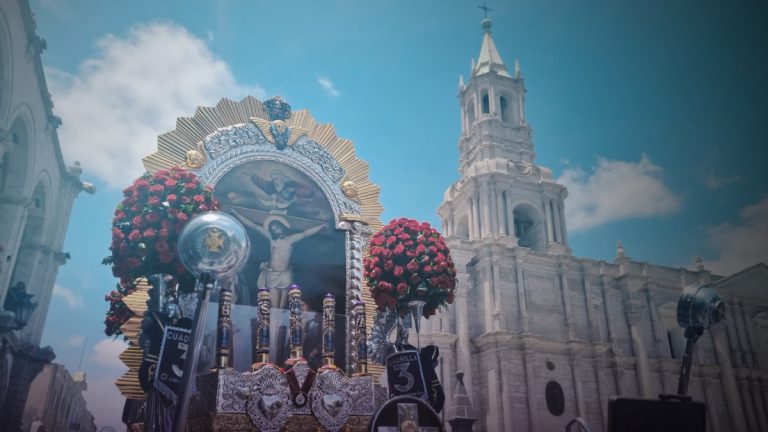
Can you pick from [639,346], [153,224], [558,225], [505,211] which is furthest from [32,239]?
[639,346]

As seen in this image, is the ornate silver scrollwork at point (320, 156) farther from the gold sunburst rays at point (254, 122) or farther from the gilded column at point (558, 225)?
the gilded column at point (558, 225)

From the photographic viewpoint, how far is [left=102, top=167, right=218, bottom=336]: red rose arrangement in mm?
7020

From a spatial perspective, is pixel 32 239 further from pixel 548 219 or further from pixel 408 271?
pixel 548 219

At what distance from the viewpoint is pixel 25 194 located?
11070 mm

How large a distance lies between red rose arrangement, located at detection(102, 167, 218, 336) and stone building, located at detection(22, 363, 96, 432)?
10.3 meters

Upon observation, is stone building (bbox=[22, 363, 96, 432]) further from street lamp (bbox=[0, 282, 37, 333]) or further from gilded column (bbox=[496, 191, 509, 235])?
gilded column (bbox=[496, 191, 509, 235])

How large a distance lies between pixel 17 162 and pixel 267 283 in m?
6.69

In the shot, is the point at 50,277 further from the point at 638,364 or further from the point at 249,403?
the point at 638,364

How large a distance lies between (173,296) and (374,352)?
11.1ft

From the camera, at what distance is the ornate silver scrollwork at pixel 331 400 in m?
6.83

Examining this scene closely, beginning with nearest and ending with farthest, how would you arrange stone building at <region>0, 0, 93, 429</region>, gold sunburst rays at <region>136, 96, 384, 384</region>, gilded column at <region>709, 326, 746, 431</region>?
gold sunburst rays at <region>136, 96, 384, 384</region>
stone building at <region>0, 0, 93, 429</region>
gilded column at <region>709, 326, 746, 431</region>

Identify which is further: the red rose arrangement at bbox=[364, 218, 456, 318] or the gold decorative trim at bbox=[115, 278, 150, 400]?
the red rose arrangement at bbox=[364, 218, 456, 318]

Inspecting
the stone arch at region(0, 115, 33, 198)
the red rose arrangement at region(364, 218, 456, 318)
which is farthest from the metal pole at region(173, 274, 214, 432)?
the stone arch at region(0, 115, 33, 198)

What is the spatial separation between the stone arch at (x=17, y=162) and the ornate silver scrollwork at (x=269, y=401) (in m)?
7.63
